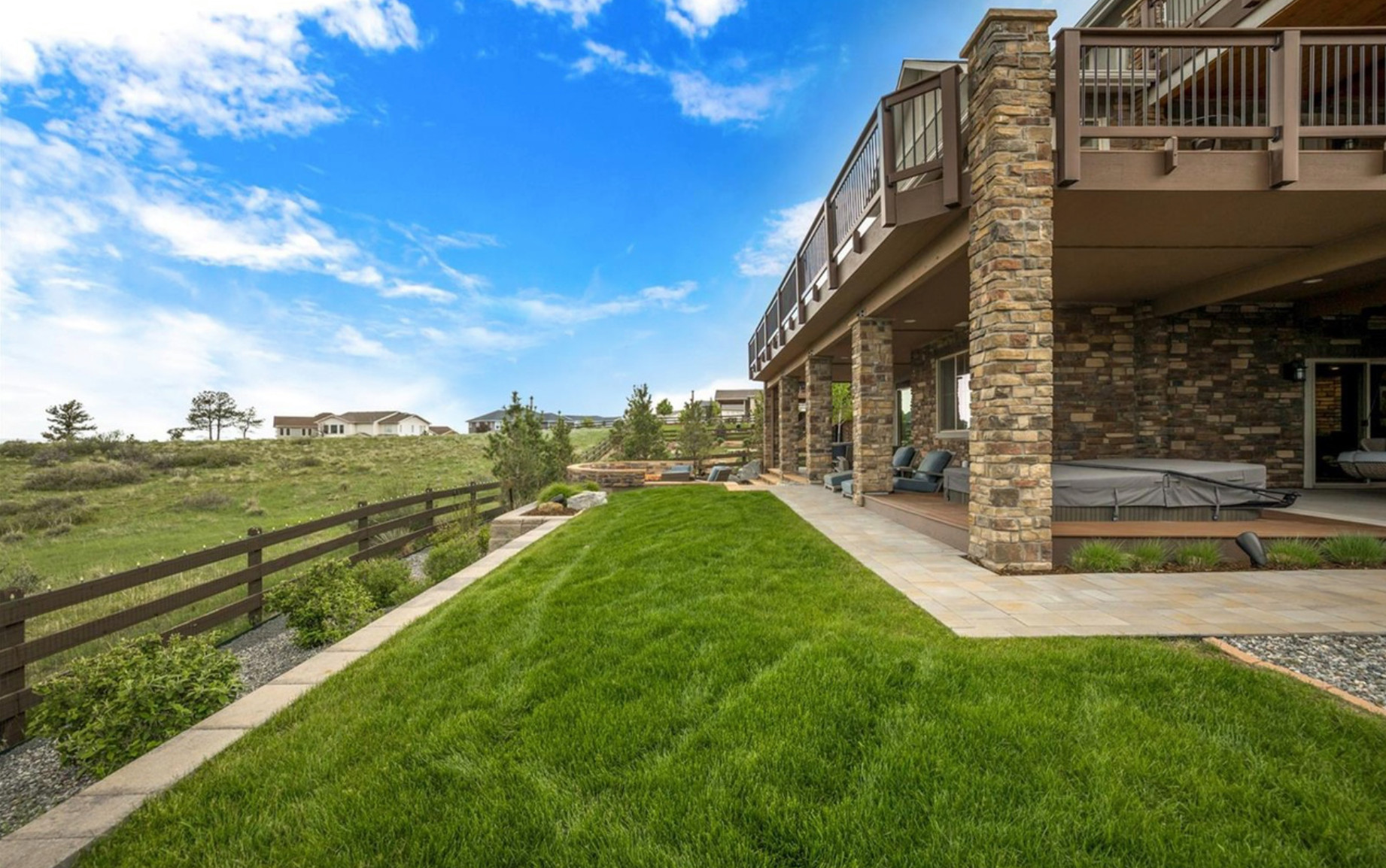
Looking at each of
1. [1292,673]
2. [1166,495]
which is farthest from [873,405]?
[1292,673]

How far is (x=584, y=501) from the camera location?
A: 428 inches

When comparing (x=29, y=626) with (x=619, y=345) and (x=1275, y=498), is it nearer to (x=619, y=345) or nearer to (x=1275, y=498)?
(x=1275, y=498)

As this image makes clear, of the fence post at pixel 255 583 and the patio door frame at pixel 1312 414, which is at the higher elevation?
the patio door frame at pixel 1312 414

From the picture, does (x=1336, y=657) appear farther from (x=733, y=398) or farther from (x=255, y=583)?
(x=733, y=398)

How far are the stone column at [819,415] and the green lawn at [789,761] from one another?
944cm

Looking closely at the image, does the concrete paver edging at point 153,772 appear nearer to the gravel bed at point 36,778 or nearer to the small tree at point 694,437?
the gravel bed at point 36,778

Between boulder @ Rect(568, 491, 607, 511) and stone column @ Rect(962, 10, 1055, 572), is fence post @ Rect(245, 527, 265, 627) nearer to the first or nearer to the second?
boulder @ Rect(568, 491, 607, 511)

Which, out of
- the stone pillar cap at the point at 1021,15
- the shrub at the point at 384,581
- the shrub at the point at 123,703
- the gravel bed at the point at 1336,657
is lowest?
the shrub at the point at 384,581

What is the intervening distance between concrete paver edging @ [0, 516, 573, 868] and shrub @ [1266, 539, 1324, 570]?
771 centimetres

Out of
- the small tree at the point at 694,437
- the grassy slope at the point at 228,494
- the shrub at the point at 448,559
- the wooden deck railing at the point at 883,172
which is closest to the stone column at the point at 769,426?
the small tree at the point at 694,437

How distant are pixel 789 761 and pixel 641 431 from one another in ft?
64.6

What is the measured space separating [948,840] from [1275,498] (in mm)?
7019

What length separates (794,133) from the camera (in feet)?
55.7

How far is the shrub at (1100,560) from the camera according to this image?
193 inches
